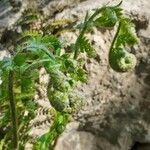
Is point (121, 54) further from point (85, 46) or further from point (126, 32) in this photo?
point (85, 46)

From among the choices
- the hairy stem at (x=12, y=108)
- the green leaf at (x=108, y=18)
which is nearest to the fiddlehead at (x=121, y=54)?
the green leaf at (x=108, y=18)

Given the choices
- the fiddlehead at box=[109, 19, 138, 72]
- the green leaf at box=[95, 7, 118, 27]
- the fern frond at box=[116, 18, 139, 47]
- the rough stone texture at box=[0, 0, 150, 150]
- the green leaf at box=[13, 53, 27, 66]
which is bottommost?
the rough stone texture at box=[0, 0, 150, 150]

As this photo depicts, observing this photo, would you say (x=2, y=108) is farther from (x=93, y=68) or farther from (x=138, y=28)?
(x=138, y=28)

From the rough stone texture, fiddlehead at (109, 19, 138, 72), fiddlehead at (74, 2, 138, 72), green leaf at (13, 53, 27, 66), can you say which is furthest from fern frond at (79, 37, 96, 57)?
green leaf at (13, 53, 27, 66)

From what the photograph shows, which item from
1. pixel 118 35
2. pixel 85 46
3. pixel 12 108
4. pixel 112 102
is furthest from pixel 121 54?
pixel 12 108

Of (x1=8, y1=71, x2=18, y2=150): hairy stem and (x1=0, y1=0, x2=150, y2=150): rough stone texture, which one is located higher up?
(x1=8, y1=71, x2=18, y2=150): hairy stem

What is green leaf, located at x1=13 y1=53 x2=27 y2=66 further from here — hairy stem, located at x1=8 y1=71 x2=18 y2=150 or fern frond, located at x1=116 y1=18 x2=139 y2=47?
Answer: fern frond, located at x1=116 y1=18 x2=139 y2=47

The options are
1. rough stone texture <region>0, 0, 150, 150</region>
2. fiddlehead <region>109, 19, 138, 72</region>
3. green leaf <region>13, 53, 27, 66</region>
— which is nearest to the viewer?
green leaf <region>13, 53, 27, 66</region>

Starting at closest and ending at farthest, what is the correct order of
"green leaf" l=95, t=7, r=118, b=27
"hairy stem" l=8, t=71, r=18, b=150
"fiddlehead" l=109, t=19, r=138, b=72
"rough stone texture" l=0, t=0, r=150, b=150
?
"hairy stem" l=8, t=71, r=18, b=150, "green leaf" l=95, t=7, r=118, b=27, "fiddlehead" l=109, t=19, r=138, b=72, "rough stone texture" l=0, t=0, r=150, b=150
